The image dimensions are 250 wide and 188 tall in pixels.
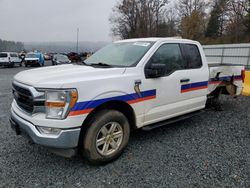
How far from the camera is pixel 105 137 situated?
3174 millimetres

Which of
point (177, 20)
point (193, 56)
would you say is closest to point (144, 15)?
point (177, 20)

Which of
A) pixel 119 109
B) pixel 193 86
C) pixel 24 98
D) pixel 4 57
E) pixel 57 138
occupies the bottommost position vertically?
pixel 57 138

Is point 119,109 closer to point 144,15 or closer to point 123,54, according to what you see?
point 123,54

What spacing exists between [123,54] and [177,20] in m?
53.0

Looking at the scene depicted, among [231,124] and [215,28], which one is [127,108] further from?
[215,28]

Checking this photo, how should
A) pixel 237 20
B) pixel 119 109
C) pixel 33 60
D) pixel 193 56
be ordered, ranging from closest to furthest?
pixel 119 109, pixel 193 56, pixel 33 60, pixel 237 20

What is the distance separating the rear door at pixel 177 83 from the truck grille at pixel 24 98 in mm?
1681

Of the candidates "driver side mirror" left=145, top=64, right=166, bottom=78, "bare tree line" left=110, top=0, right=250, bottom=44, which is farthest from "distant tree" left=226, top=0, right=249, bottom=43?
"driver side mirror" left=145, top=64, right=166, bottom=78

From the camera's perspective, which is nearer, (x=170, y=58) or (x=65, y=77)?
(x=65, y=77)

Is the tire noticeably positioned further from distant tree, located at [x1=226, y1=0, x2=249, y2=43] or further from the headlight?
distant tree, located at [x1=226, y1=0, x2=249, y2=43]

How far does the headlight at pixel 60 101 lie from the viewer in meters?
2.67

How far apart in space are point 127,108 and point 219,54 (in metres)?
18.1

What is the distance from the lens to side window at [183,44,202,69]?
14.4ft

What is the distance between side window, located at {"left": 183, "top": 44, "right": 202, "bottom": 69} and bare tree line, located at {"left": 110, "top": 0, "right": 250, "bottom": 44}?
38.6 m
